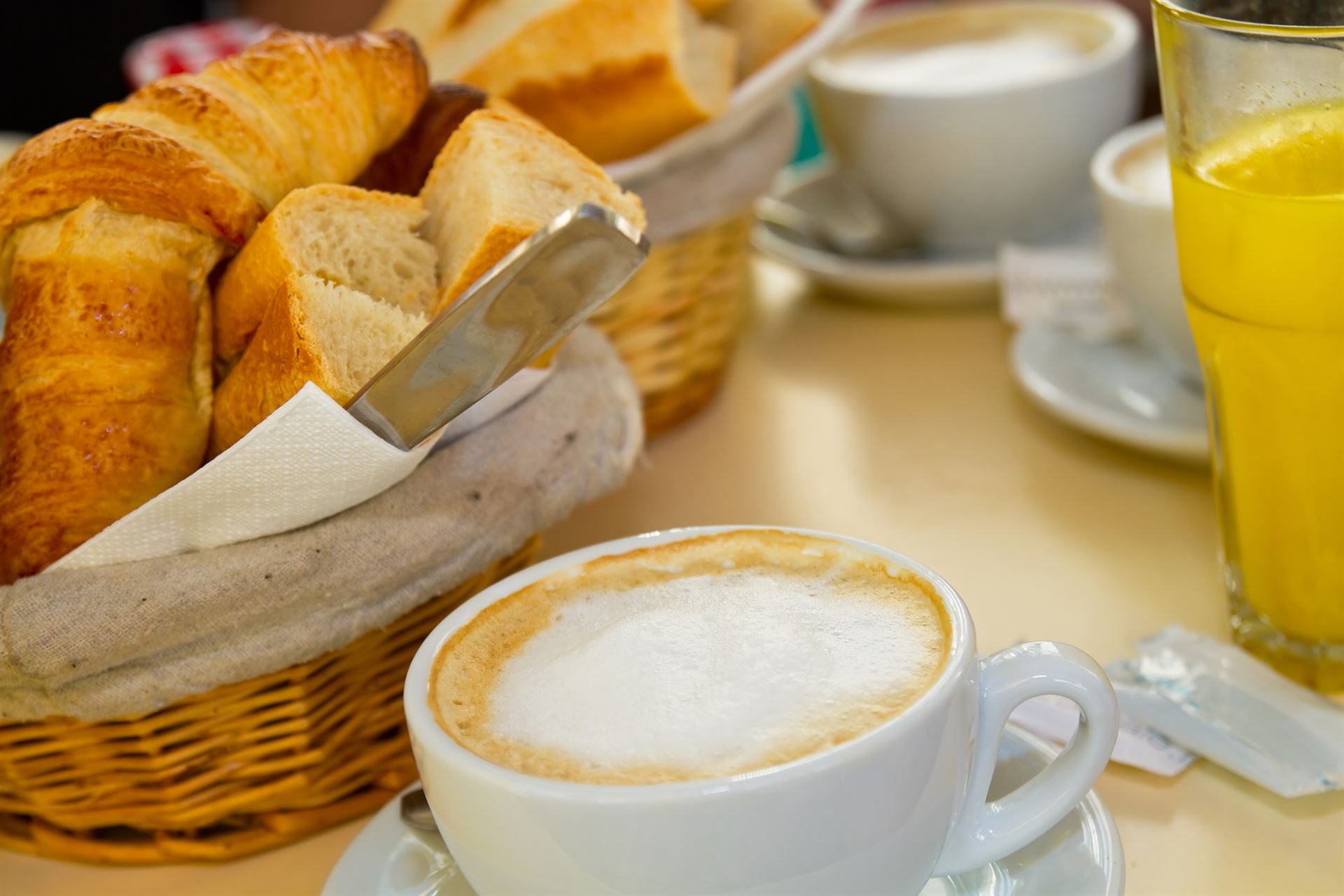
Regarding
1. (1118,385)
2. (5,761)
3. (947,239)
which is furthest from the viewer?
(947,239)

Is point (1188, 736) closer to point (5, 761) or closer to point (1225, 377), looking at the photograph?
point (1225, 377)

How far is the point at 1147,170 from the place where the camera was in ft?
2.64

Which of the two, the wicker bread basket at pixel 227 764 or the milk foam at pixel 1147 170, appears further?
the milk foam at pixel 1147 170

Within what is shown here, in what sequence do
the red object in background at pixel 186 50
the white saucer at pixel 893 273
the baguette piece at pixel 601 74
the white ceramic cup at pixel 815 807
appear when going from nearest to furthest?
the white ceramic cup at pixel 815 807, the baguette piece at pixel 601 74, the white saucer at pixel 893 273, the red object in background at pixel 186 50

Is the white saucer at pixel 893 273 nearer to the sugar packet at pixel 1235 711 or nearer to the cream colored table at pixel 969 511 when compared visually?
the cream colored table at pixel 969 511

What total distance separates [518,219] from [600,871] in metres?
0.25

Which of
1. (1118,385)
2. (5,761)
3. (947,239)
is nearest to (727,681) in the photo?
(5,761)

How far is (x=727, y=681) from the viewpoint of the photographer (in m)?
0.42

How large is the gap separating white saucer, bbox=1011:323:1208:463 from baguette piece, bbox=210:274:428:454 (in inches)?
16.4

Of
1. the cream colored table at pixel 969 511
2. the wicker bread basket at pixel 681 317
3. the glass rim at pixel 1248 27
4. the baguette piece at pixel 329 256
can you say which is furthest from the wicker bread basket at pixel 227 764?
the glass rim at pixel 1248 27

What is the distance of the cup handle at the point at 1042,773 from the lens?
0.44 meters

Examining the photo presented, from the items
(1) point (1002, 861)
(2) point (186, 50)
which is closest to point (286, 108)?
(1) point (1002, 861)

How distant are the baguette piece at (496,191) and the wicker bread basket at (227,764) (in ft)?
0.43

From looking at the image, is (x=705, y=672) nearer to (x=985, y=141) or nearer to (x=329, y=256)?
(x=329, y=256)
